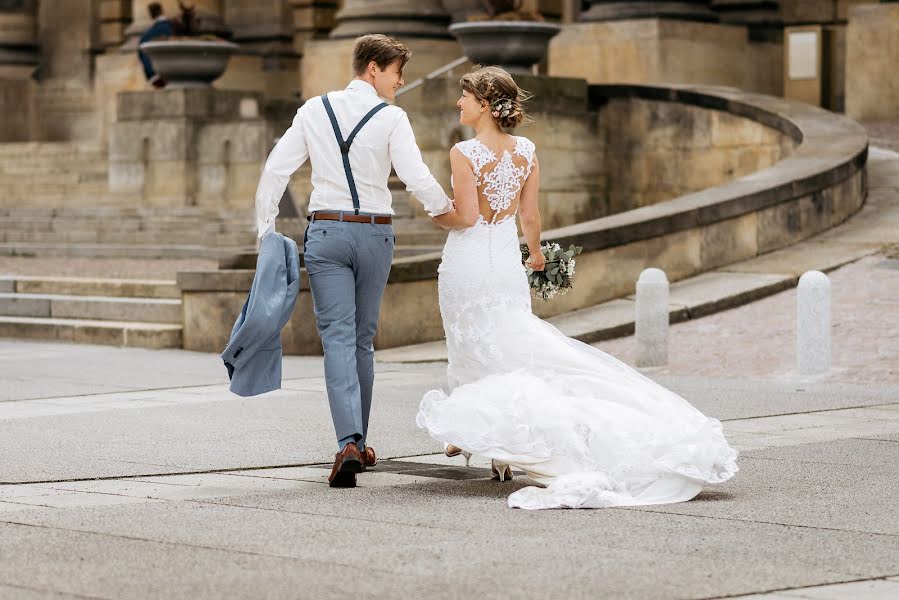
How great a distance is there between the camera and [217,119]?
22.4 meters

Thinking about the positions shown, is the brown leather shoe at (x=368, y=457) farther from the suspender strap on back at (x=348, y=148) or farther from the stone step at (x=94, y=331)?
the stone step at (x=94, y=331)

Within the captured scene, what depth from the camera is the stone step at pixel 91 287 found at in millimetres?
15406

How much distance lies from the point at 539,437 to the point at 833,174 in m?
9.77

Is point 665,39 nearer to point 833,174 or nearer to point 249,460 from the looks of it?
point 833,174

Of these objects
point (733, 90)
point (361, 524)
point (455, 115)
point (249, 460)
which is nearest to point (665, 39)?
point (733, 90)

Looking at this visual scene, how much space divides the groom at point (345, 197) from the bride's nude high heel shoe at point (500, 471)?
560 millimetres

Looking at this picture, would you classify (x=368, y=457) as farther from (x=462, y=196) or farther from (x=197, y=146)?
(x=197, y=146)

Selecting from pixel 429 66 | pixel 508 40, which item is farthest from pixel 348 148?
pixel 429 66

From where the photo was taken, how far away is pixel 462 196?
24.1 ft

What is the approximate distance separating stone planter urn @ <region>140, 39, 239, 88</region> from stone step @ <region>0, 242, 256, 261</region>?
9.11 ft

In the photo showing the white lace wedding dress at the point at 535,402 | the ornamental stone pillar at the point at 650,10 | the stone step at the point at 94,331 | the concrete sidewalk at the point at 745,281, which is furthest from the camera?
the ornamental stone pillar at the point at 650,10

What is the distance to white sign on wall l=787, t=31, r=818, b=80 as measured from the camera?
24125mm

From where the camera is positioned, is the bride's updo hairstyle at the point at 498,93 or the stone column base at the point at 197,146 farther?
the stone column base at the point at 197,146

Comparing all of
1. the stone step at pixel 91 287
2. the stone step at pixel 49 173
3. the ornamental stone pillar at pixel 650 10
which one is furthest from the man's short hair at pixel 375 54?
the stone step at pixel 49 173
